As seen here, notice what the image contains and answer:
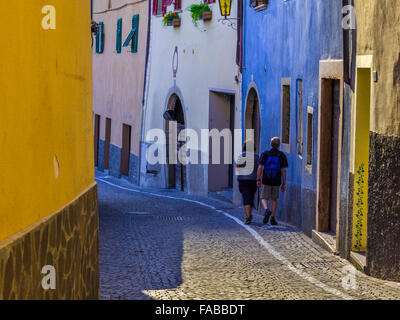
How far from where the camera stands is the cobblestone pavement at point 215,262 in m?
8.70

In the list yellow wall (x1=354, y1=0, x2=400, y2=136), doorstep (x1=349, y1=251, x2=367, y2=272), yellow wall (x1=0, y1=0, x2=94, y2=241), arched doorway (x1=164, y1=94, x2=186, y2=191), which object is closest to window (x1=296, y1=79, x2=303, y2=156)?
doorstep (x1=349, y1=251, x2=367, y2=272)

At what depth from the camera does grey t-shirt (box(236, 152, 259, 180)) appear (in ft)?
50.3

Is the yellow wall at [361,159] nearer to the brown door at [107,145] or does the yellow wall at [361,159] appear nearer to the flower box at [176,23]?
the flower box at [176,23]

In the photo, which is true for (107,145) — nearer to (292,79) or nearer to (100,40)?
(100,40)

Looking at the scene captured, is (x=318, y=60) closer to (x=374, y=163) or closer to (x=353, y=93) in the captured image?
(x=353, y=93)

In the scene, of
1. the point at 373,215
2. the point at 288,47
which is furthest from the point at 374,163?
the point at 288,47

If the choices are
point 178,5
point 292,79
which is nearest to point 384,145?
point 292,79

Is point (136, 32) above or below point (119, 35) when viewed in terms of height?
below

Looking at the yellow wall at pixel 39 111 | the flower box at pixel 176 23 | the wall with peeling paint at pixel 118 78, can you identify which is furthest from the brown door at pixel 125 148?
the yellow wall at pixel 39 111

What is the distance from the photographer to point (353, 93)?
11055mm

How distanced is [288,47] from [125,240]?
5653 millimetres

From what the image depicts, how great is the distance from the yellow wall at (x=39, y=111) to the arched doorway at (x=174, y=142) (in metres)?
19.3

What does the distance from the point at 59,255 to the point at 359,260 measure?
5.28m

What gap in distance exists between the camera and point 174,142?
27.8 meters
